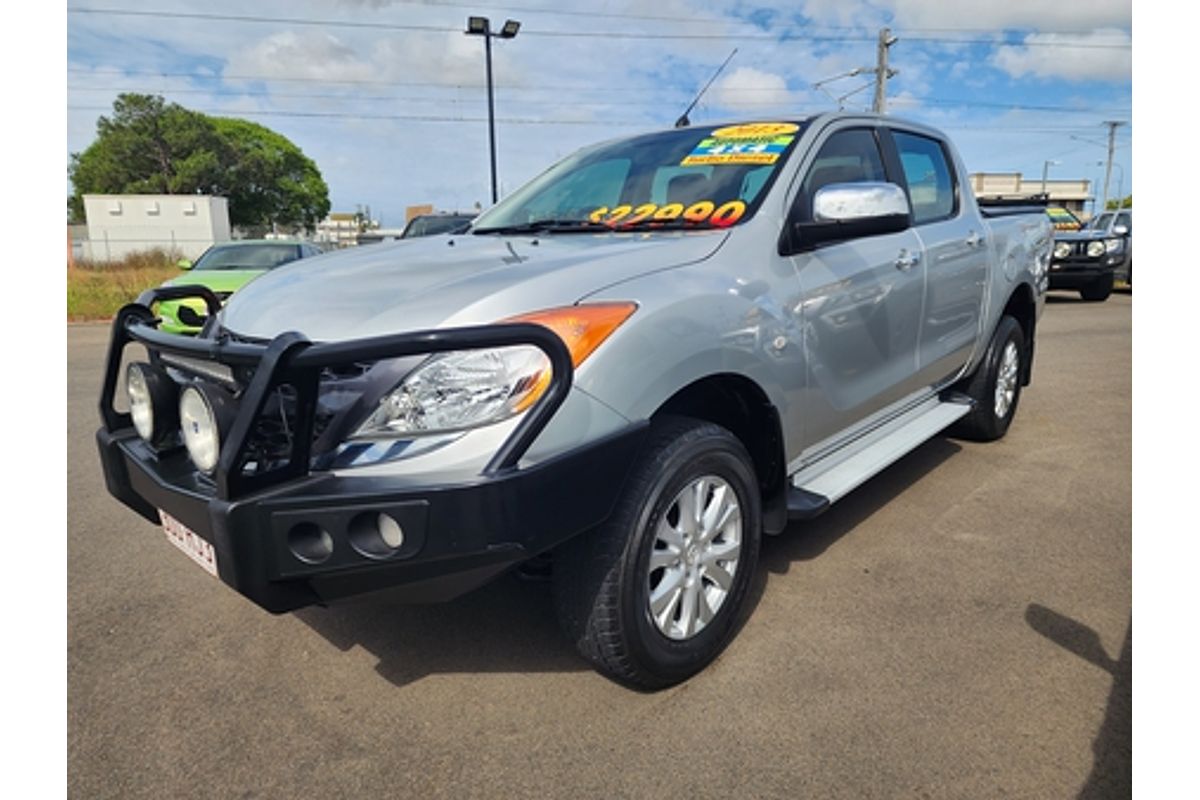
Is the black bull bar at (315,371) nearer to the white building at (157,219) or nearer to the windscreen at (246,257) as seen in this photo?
the windscreen at (246,257)

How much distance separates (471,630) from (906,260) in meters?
2.43

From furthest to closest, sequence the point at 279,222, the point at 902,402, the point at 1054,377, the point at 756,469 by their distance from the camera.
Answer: the point at 279,222
the point at 1054,377
the point at 902,402
the point at 756,469

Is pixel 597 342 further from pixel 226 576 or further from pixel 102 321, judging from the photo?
pixel 102 321

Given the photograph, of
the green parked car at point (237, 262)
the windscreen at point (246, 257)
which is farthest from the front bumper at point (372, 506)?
the windscreen at point (246, 257)

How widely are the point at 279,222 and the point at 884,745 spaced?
69.7 metres

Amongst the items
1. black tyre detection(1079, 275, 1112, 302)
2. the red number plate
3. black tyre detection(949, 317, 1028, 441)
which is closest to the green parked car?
the red number plate

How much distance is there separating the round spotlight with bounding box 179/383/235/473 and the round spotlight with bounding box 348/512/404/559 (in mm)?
373

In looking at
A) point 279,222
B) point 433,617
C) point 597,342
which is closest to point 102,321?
point 433,617

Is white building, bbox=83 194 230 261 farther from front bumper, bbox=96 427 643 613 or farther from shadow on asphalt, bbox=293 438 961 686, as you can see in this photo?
front bumper, bbox=96 427 643 613

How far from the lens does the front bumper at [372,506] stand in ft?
5.52

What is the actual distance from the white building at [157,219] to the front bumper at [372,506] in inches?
1826

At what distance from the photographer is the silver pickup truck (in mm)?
1723

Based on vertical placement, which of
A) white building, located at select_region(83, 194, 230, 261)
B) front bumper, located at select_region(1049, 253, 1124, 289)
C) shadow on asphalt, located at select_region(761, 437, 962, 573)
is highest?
white building, located at select_region(83, 194, 230, 261)

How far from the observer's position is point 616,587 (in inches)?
80.7
